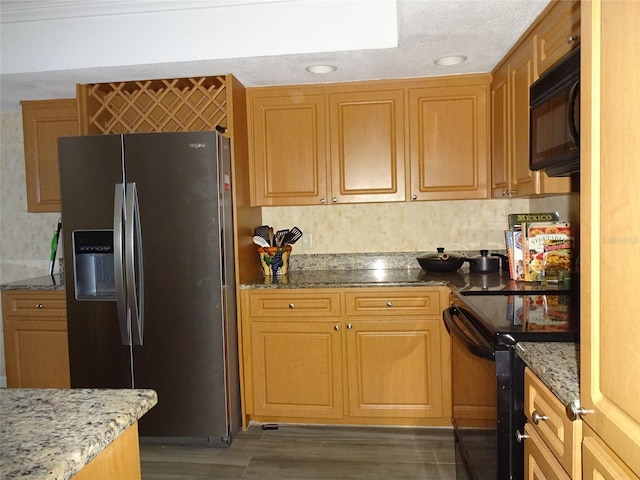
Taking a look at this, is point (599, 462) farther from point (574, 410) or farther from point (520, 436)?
point (520, 436)

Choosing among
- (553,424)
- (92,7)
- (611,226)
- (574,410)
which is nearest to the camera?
(611,226)

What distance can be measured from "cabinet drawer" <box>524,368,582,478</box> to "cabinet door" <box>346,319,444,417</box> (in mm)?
1337

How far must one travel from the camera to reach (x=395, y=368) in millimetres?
2711

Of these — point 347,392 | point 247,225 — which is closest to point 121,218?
point 247,225

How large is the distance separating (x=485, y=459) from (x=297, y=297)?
1.39 metres

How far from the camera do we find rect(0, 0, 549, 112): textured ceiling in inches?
79.0

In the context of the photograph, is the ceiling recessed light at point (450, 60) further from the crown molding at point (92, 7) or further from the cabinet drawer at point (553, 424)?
the cabinet drawer at point (553, 424)

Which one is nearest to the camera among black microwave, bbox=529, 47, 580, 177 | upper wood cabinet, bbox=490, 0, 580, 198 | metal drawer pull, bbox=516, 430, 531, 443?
metal drawer pull, bbox=516, 430, 531, 443

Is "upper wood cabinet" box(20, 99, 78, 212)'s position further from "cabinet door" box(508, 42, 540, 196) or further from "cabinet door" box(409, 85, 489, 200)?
"cabinet door" box(508, 42, 540, 196)

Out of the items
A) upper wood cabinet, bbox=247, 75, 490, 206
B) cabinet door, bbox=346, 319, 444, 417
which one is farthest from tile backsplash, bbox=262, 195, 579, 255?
cabinet door, bbox=346, 319, 444, 417

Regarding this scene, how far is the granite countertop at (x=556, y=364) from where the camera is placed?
1064mm

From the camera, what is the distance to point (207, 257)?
2539 millimetres

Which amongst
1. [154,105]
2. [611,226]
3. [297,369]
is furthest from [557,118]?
[154,105]

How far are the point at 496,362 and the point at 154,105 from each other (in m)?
2.36
